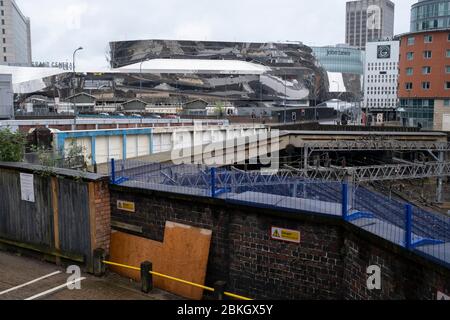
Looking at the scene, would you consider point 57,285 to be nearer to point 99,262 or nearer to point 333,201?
point 99,262

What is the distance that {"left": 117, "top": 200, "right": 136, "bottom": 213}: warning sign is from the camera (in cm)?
1086

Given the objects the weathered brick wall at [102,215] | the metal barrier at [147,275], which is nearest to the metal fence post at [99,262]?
the metal barrier at [147,275]

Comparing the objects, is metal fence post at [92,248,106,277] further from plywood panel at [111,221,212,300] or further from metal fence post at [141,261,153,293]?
metal fence post at [141,261,153,293]

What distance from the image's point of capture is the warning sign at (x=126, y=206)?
10.9m

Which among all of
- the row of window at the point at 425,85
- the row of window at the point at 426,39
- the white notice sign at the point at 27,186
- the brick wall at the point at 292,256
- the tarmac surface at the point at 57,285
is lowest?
the tarmac surface at the point at 57,285

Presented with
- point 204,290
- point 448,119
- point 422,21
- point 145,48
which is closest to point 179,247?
point 204,290

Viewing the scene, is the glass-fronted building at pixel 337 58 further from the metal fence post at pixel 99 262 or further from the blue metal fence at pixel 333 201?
the metal fence post at pixel 99 262

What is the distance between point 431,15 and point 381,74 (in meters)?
95.1

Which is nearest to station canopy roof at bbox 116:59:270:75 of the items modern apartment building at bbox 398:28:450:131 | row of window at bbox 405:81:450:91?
modern apartment building at bbox 398:28:450:131

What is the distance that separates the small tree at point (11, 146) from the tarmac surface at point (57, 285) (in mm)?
2978

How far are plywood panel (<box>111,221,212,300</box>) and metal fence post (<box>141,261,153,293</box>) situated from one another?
344 millimetres

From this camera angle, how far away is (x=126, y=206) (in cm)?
1097

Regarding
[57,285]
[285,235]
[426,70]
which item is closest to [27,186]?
[57,285]

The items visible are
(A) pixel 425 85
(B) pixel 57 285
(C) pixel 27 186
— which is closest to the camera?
(B) pixel 57 285
